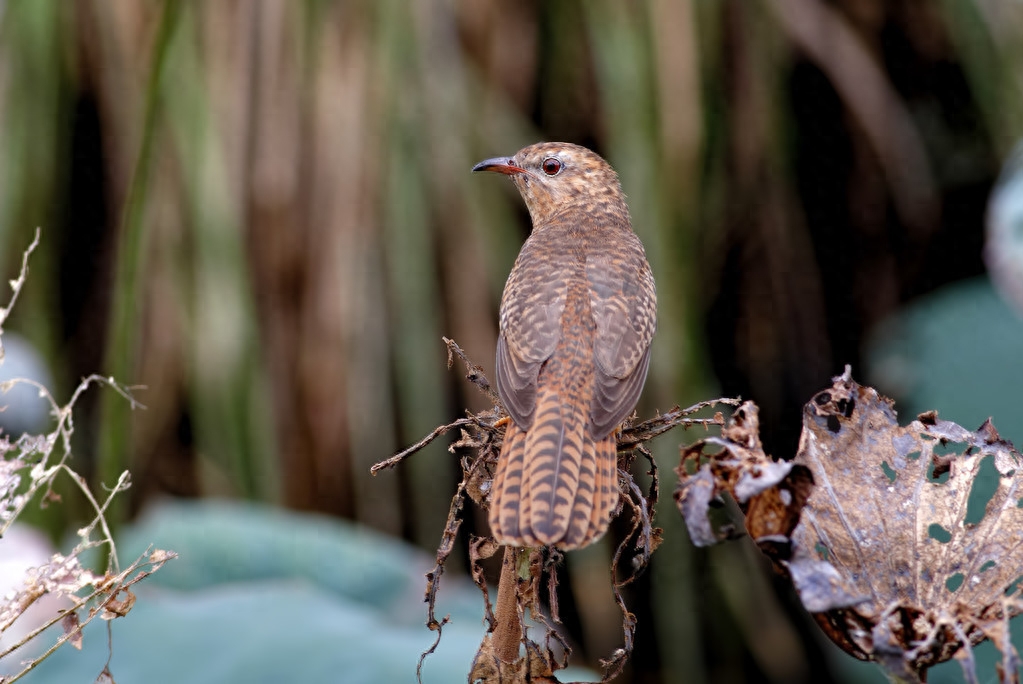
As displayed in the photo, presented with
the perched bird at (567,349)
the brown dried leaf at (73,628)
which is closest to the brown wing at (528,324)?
the perched bird at (567,349)

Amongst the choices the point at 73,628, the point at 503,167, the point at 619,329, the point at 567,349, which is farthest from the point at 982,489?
the point at 73,628

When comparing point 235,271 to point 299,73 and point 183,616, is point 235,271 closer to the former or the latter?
point 299,73

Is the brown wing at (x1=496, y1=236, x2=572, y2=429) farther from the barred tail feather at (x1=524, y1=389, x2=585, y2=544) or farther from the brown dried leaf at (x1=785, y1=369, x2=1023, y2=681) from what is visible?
the brown dried leaf at (x1=785, y1=369, x2=1023, y2=681)

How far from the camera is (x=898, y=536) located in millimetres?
1333

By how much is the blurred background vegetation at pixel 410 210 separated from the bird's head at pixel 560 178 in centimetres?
127

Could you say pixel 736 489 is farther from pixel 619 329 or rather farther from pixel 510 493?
pixel 619 329

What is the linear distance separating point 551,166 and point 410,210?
55.9 inches

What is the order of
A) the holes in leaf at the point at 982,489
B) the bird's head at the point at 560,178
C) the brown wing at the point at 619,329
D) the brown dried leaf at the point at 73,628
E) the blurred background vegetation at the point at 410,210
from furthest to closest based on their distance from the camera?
the blurred background vegetation at the point at 410,210 → the bird's head at the point at 560,178 → the holes in leaf at the point at 982,489 → the brown wing at the point at 619,329 → the brown dried leaf at the point at 73,628

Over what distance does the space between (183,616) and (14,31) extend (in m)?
2.71

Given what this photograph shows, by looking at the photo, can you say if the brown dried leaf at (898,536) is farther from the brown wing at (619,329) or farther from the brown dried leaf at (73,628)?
the brown dried leaf at (73,628)

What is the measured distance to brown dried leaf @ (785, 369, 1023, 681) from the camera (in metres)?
1.10

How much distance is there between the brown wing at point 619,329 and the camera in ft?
6.11

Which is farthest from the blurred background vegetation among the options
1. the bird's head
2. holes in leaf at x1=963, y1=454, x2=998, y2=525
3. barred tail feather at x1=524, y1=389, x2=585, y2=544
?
barred tail feather at x1=524, y1=389, x2=585, y2=544

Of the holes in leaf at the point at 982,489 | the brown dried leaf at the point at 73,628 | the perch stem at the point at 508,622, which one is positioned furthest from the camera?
the holes in leaf at the point at 982,489
